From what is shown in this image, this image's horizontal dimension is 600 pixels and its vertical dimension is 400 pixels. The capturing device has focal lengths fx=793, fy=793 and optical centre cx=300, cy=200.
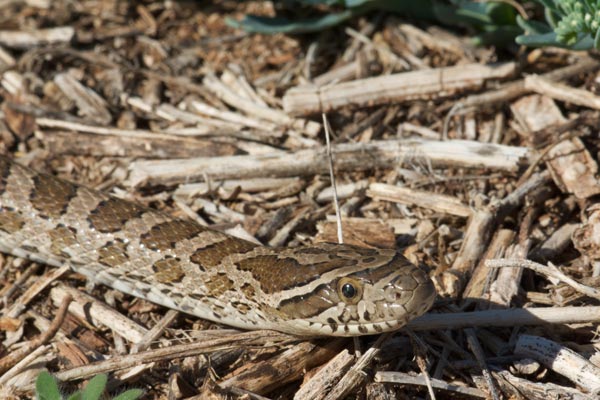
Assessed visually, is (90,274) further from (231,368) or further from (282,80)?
(282,80)

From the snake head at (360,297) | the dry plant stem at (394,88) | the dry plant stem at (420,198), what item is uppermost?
the dry plant stem at (394,88)

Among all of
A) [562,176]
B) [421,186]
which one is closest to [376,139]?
[421,186]

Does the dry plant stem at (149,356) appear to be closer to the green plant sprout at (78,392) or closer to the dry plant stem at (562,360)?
the green plant sprout at (78,392)

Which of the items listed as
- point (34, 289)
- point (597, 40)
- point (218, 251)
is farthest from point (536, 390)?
point (34, 289)

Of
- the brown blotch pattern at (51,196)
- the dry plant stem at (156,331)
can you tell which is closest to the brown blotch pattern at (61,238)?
the brown blotch pattern at (51,196)

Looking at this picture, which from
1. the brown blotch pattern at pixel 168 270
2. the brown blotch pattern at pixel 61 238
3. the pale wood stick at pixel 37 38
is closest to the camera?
the brown blotch pattern at pixel 168 270

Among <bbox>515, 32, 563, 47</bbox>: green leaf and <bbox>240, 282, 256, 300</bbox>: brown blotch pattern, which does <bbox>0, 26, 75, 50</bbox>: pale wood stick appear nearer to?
<bbox>240, 282, 256, 300</bbox>: brown blotch pattern
